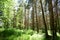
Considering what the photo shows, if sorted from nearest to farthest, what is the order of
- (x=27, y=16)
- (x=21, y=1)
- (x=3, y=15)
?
1. (x=3, y=15)
2. (x=21, y=1)
3. (x=27, y=16)

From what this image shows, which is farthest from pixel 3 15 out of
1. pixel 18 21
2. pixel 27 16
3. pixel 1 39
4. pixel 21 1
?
pixel 27 16

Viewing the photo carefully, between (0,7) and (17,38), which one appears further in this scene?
(0,7)

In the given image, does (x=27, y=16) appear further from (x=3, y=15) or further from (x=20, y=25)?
(x=3, y=15)

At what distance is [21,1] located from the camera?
4041cm

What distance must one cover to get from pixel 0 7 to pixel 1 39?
230 inches

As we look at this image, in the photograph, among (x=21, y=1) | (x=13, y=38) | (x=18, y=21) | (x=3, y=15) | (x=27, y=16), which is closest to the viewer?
(x=13, y=38)

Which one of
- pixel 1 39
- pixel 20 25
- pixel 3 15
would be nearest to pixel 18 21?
pixel 20 25

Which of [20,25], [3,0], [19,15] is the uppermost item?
[3,0]

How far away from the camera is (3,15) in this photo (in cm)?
1855

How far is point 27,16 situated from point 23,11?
3334mm

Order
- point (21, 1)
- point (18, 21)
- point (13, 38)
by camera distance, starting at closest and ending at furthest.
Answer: point (13, 38), point (21, 1), point (18, 21)

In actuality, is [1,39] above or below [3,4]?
below

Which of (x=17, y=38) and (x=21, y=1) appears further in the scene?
(x=21, y=1)

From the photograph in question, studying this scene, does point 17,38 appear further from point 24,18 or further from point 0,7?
point 24,18
